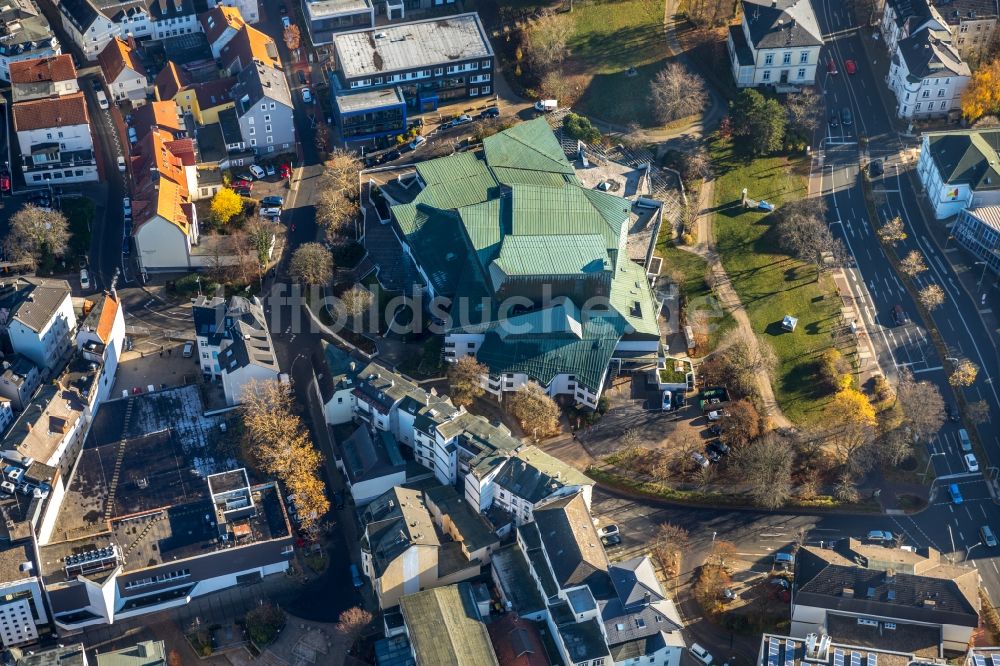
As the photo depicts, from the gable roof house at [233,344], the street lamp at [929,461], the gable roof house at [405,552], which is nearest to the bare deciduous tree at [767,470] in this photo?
the street lamp at [929,461]

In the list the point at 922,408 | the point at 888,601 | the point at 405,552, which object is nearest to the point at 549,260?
the point at 405,552

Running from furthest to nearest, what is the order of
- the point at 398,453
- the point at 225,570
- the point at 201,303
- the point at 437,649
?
the point at 201,303 → the point at 398,453 → the point at 225,570 → the point at 437,649

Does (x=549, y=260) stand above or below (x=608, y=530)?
above

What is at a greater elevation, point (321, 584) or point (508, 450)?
point (508, 450)

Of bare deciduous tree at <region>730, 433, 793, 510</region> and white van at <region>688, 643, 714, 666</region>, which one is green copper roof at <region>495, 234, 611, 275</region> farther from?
white van at <region>688, 643, 714, 666</region>

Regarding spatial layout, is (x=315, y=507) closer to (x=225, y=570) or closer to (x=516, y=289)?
(x=225, y=570)

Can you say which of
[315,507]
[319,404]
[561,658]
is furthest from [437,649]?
[319,404]

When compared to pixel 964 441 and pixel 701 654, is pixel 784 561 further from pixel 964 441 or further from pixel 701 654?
pixel 964 441
